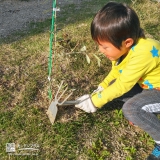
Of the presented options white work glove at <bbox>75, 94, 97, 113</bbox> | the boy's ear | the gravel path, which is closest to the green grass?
white work glove at <bbox>75, 94, 97, 113</bbox>

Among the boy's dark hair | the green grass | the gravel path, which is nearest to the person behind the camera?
the boy's dark hair

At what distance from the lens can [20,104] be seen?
79.8 inches

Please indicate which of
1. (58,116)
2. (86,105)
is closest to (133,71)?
(86,105)

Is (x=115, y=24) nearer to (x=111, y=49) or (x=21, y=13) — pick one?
Result: (x=111, y=49)

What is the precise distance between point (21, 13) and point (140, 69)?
2.79m

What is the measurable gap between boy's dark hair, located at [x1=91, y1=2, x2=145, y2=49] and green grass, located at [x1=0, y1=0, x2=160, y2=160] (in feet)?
0.71

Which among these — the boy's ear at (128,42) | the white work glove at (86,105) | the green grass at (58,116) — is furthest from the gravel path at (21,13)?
the boy's ear at (128,42)

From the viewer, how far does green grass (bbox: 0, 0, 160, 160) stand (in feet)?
5.83

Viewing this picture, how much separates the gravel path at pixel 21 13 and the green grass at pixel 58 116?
59cm

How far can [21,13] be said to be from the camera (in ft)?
12.7

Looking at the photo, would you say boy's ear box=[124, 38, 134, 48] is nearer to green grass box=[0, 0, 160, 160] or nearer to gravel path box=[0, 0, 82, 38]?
green grass box=[0, 0, 160, 160]

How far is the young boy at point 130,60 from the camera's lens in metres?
1.54

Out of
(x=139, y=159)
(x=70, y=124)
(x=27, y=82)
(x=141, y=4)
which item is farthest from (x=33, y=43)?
(x=141, y=4)

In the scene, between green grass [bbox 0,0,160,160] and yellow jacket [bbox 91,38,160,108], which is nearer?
yellow jacket [bbox 91,38,160,108]
